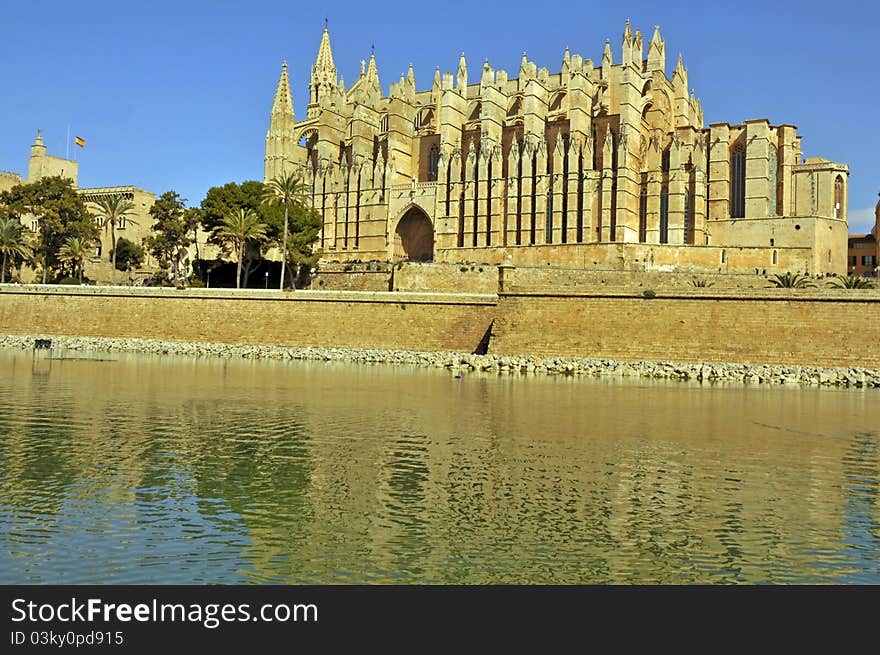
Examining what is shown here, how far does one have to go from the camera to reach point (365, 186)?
5797cm

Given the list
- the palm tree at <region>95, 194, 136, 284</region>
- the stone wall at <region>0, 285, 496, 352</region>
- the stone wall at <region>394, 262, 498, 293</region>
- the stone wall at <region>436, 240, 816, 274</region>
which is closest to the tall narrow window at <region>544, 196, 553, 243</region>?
the stone wall at <region>436, 240, 816, 274</region>

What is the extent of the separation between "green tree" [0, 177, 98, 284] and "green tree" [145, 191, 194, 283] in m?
3.51

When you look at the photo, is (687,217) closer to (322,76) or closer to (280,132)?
(280,132)

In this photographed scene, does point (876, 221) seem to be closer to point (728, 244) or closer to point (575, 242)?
point (728, 244)

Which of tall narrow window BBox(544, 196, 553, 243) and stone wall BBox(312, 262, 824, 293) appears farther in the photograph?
tall narrow window BBox(544, 196, 553, 243)

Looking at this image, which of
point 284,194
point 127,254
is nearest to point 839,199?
point 284,194

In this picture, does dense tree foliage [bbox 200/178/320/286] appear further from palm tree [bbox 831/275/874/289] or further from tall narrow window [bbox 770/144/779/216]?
palm tree [bbox 831/275/874/289]

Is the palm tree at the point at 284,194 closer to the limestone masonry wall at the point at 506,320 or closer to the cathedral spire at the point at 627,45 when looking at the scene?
the limestone masonry wall at the point at 506,320

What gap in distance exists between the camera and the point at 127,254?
5666 centimetres

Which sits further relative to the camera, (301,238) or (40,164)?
(40,164)

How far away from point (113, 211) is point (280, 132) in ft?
46.7

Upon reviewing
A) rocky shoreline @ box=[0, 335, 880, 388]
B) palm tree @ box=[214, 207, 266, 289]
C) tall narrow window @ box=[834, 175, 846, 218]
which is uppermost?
tall narrow window @ box=[834, 175, 846, 218]

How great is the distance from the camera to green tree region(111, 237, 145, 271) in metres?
56.7
